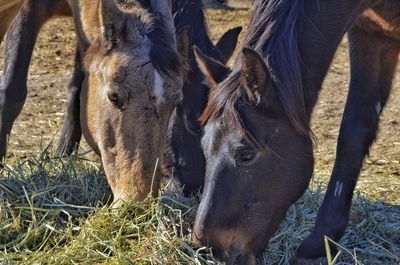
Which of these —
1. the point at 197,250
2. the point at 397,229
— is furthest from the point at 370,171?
the point at 197,250

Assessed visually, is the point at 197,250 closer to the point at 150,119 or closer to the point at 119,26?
the point at 150,119

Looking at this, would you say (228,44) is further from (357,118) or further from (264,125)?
(264,125)

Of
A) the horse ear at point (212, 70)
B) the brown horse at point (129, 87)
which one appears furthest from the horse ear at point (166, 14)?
the horse ear at point (212, 70)

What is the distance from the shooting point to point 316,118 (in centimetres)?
757

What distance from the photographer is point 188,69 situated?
482 cm

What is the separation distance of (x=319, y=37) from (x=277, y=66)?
311mm

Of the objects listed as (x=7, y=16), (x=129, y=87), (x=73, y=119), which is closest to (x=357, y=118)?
(x=129, y=87)

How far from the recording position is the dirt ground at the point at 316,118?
6.35m

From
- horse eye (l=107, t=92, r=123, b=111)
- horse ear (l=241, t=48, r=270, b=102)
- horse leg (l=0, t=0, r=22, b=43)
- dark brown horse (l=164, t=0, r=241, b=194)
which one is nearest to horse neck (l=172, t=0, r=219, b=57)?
dark brown horse (l=164, t=0, r=241, b=194)

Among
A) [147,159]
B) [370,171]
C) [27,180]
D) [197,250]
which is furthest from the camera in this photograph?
[370,171]

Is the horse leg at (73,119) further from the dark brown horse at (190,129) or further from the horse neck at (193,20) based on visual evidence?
the dark brown horse at (190,129)

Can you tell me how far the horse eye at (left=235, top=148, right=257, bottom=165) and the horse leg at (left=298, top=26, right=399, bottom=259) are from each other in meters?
0.73

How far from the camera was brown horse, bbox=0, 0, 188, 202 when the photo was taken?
15.1 ft

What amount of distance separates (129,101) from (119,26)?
1.46ft
